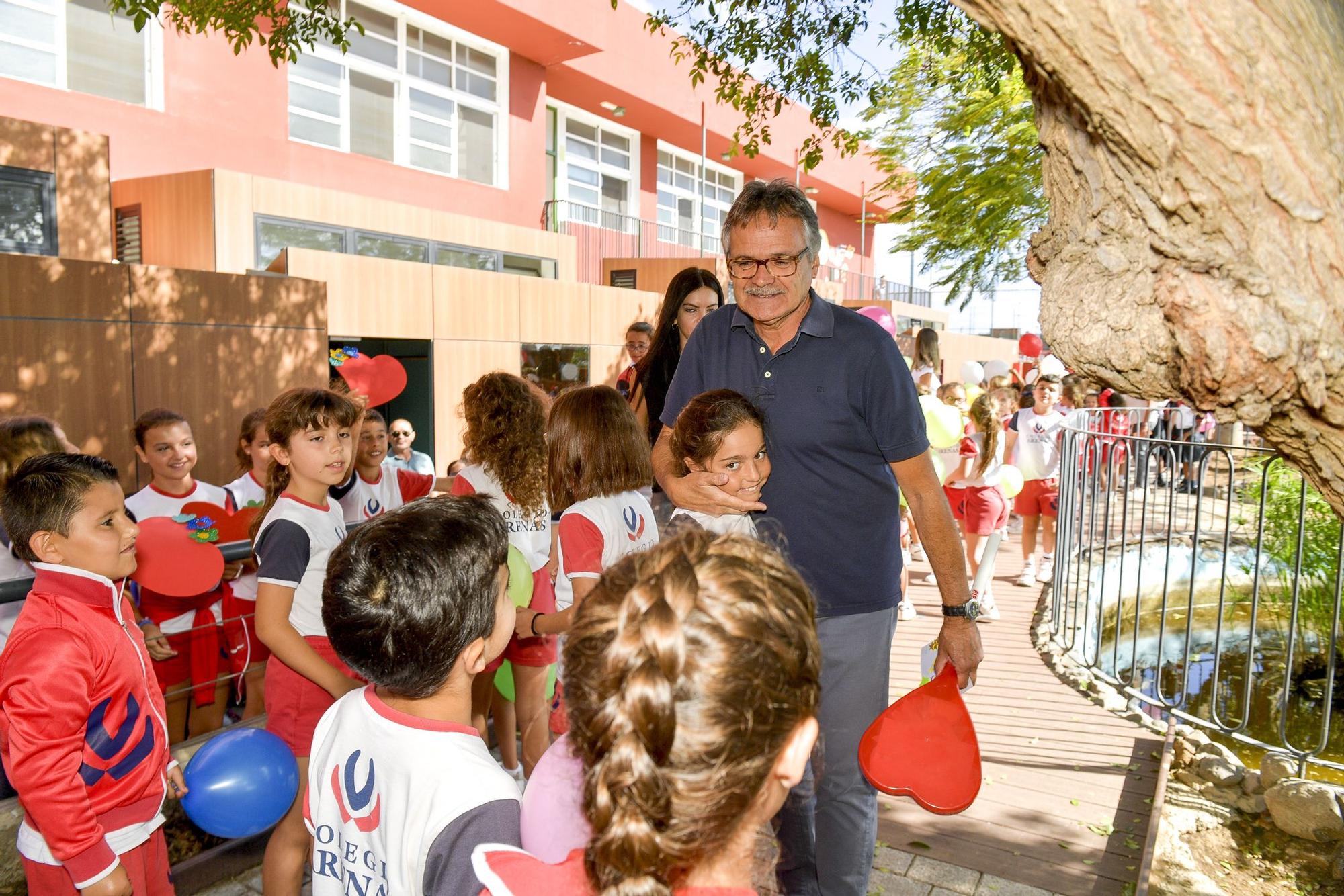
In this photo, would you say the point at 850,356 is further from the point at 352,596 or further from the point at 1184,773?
the point at 1184,773

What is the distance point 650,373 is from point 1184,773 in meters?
3.21

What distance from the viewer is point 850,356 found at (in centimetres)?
241

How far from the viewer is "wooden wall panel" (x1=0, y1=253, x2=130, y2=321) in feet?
19.6

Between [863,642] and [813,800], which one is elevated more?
[863,642]

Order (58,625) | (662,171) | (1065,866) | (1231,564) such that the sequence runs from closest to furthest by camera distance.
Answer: (58,625) < (1065,866) < (1231,564) < (662,171)

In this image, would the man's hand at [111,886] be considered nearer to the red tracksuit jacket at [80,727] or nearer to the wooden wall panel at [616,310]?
the red tracksuit jacket at [80,727]

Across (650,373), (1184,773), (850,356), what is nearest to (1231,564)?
(1184,773)

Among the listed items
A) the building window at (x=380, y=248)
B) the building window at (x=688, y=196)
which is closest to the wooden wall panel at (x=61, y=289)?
the building window at (x=380, y=248)

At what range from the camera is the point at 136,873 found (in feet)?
7.23

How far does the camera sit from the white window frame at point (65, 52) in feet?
31.9

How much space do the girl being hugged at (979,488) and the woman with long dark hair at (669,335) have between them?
3541 mm

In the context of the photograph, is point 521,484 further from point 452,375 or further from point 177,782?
point 452,375

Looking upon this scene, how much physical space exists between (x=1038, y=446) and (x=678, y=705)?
731 centimetres

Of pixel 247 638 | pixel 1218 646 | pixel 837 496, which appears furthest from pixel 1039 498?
pixel 247 638
